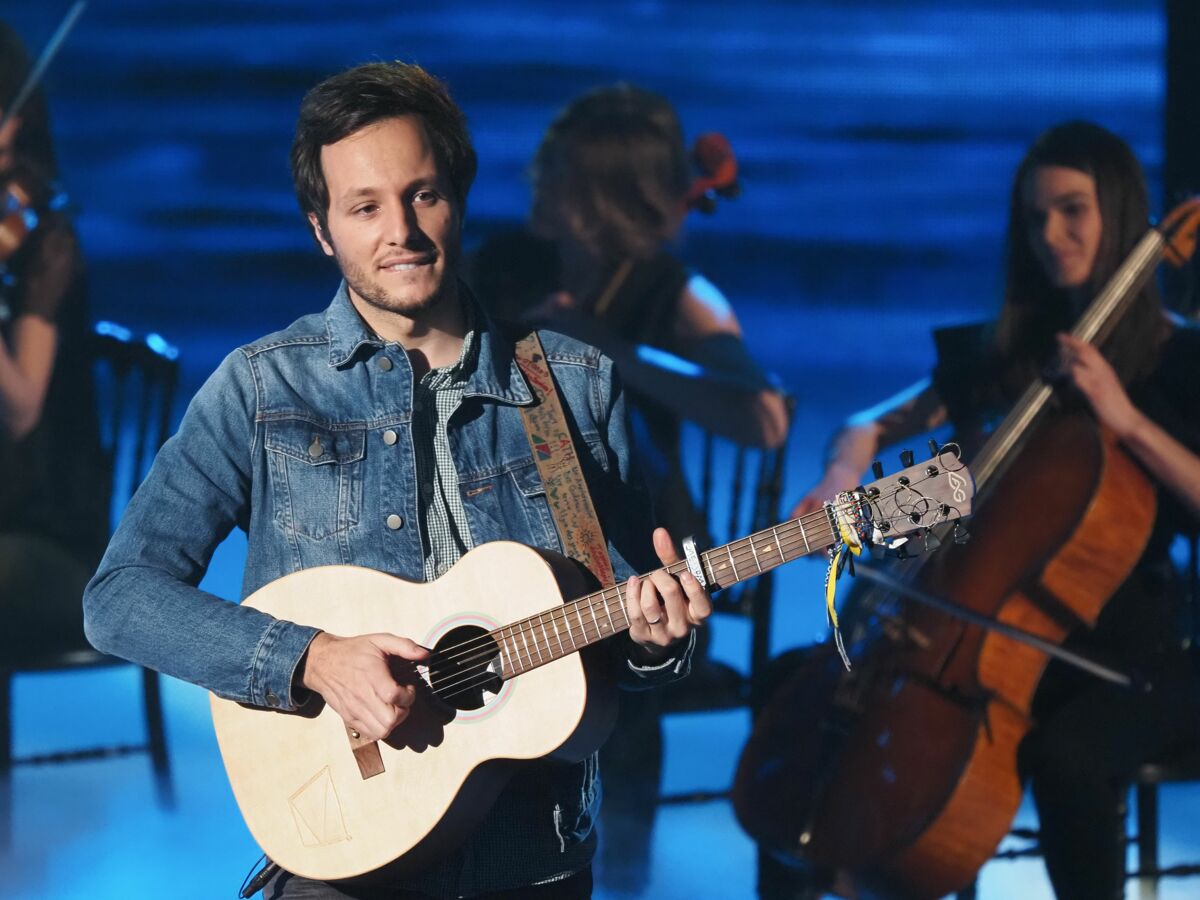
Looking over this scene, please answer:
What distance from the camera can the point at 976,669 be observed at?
108 inches

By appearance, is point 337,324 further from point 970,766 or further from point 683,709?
point 683,709

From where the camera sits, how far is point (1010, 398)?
3.35 m

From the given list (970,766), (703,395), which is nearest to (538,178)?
(703,395)

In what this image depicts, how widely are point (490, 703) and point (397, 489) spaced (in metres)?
0.29

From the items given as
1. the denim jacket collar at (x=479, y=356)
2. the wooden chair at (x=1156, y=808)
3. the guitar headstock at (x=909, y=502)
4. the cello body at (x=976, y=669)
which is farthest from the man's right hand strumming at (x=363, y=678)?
the wooden chair at (x=1156, y=808)

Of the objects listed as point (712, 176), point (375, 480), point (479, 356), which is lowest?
point (375, 480)

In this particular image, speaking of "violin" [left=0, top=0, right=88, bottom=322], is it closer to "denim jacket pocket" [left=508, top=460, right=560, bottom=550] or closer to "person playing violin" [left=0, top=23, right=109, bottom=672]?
"person playing violin" [left=0, top=23, right=109, bottom=672]

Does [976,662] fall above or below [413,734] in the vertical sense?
below

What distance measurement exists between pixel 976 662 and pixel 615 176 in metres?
1.64

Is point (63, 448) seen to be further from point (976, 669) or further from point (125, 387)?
point (976, 669)

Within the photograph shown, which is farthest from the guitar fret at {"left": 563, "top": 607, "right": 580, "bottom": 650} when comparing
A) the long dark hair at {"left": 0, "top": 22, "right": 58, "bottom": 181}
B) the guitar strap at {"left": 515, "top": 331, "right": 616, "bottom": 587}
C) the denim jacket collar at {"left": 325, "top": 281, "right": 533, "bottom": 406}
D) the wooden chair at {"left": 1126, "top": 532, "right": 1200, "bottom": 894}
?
the long dark hair at {"left": 0, "top": 22, "right": 58, "bottom": 181}

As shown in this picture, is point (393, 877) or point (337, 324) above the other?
point (337, 324)

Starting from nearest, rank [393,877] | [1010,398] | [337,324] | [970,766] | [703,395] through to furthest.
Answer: [393,877]
[337,324]
[970,766]
[1010,398]
[703,395]

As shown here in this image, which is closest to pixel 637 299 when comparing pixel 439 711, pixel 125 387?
pixel 125 387
